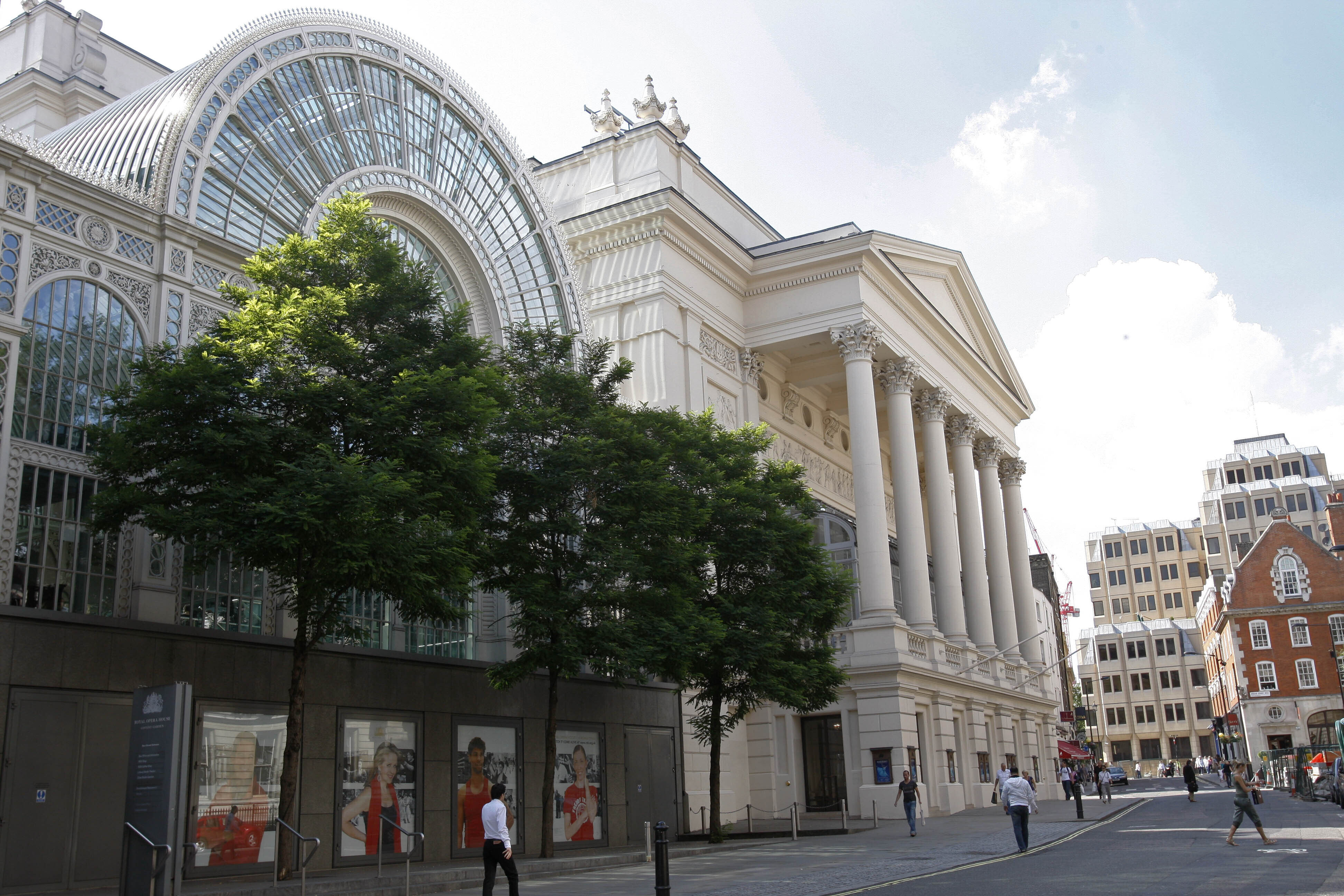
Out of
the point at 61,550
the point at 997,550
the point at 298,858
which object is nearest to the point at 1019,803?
the point at 298,858

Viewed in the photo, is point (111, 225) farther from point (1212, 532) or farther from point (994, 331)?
point (1212, 532)

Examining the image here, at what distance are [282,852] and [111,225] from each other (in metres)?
10.9

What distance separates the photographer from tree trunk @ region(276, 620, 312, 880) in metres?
17.0

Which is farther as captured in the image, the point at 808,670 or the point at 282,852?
the point at 808,670

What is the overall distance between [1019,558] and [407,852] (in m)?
43.4

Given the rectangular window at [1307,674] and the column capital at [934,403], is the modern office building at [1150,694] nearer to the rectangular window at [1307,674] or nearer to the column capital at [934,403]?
the rectangular window at [1307,674]

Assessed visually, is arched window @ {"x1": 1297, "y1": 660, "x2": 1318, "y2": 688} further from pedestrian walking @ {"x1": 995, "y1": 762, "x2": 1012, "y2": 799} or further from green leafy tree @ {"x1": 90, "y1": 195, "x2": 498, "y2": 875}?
green leafy tree @ {"x1": 90, "y1": 195, "x2": 498, "y2": 875}

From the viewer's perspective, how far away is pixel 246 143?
22.6 m

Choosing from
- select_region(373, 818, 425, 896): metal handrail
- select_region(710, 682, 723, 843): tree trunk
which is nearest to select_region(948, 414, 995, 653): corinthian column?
select_region(710, 682, 723, 843): tree trunk

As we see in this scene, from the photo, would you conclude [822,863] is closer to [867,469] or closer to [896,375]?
[867,469]

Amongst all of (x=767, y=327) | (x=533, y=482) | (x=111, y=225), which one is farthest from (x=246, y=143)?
(x=767, y=327)

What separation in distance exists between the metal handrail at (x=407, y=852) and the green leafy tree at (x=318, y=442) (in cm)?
152

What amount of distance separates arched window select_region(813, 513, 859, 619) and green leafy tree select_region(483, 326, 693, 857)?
66.4ft

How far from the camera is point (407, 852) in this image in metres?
21.8
